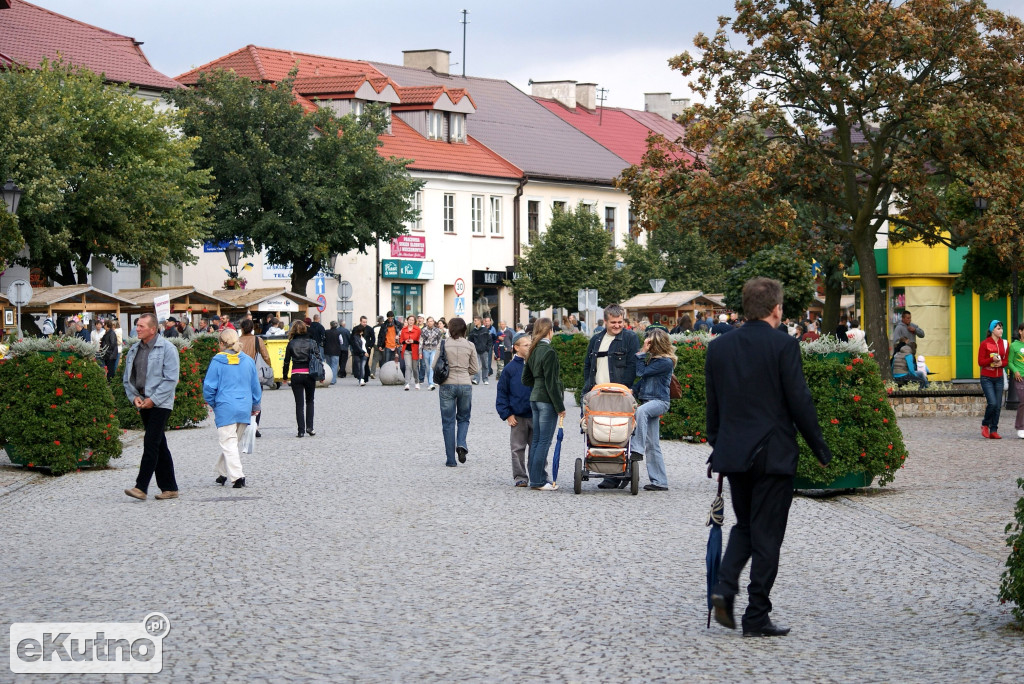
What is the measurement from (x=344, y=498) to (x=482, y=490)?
1489 millimetres

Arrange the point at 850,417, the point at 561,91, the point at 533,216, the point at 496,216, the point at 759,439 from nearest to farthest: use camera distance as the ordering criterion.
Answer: the point at 759,439
the point at 850,417
the point at 496,216
the point at 533,216
the point at 561,91

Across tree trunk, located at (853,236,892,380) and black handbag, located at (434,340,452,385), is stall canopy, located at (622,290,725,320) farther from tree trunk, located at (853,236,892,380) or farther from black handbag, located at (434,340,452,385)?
black handbag, located at (434,340,452,385)

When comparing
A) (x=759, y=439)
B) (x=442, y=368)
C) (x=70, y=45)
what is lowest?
(x=759, y=439)

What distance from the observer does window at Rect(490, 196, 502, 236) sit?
6581cm

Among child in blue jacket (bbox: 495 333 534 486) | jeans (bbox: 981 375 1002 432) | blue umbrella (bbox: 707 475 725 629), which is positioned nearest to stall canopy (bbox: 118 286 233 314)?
jeans (bbox: 981 375 1002 432)

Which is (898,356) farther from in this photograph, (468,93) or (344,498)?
(468,93)

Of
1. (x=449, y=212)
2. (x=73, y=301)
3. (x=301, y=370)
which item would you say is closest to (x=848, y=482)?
(x=301, y=370)

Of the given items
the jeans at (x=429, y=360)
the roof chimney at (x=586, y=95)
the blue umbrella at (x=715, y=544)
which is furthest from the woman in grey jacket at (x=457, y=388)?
the roof chimney at (x=586, y=95)

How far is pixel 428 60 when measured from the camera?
72.8 metres

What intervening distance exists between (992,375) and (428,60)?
53504mm

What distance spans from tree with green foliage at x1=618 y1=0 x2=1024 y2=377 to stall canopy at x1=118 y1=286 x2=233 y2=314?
50.0ft

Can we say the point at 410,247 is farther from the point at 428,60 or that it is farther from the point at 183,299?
the point at 183,299

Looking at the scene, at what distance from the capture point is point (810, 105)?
30828 mm
